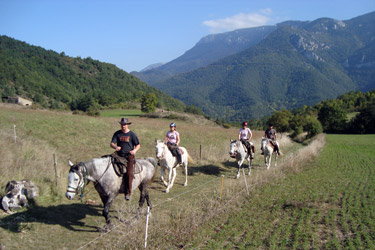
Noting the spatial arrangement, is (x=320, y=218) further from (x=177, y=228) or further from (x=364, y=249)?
(x=177, y=228)

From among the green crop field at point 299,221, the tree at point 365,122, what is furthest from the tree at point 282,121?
the green crop field at point 299,221

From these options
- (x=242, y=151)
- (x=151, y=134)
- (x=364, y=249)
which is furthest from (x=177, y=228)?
(x=151, y=134)

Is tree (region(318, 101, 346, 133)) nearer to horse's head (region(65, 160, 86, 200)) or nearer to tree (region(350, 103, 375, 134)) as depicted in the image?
tree (region(350, 103, 375, 134))

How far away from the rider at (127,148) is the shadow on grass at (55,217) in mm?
1411

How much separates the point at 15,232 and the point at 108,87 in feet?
461

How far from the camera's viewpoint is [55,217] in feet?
22.8

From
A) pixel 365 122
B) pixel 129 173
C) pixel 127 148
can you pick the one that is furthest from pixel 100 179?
pixel 365 122

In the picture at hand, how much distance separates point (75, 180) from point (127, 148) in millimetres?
1488

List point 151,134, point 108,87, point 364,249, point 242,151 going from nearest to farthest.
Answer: point 364,249, point 242,151, point 151,134, point 108,87

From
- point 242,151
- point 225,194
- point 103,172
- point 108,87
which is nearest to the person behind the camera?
point 103,172

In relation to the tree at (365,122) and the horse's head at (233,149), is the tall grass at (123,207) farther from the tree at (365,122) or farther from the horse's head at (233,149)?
the tree at (365,122)

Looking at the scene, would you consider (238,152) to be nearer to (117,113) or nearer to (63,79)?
(117,113)

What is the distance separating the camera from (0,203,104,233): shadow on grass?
6.20 m

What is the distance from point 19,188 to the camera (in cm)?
718
